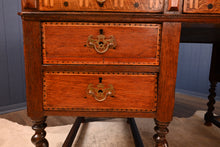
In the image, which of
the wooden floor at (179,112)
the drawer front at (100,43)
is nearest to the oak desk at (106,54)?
the drawer front at (100,43)

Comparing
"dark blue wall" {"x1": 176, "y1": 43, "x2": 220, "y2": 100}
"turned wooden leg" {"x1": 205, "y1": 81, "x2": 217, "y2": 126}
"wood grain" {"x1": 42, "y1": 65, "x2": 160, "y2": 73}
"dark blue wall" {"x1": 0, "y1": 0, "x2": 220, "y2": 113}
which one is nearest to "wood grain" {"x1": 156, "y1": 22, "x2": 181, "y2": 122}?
"wood grain" {"x1": 42, "y1": 65, "x2": 160, "y2": 73}

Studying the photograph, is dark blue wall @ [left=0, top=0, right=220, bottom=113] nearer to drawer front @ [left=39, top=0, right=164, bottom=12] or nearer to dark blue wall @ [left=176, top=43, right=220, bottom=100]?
drawer front @ [left=39, top=0, right=164, bottom=12]

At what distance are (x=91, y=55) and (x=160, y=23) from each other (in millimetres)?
343

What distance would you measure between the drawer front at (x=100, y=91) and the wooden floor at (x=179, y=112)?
3.28ft

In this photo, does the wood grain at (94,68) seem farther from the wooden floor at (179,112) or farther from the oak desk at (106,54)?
the wooden floor at (179,112)

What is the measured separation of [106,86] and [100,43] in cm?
20

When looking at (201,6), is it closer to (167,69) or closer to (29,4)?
(167,69)

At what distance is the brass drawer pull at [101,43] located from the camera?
0.74 meters

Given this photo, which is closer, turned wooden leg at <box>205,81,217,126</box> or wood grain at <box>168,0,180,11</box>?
wood grain at <box>168,0,180,11</box>

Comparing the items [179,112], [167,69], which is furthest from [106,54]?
[179,112]

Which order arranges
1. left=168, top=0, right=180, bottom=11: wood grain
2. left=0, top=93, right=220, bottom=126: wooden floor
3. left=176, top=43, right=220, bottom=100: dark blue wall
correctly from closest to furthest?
1. left=168, top=0, right=180, bottom=11: wood grain
2. left=0, top=93, right=220, bottom=126: wooden floor
3. left=176, top=43, right=220, bottom=100: dark blue wall

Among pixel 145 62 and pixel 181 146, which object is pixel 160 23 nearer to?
pixel 145 62

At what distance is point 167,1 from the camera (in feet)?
2.30

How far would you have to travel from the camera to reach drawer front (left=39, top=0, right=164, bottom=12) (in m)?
0.71
